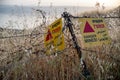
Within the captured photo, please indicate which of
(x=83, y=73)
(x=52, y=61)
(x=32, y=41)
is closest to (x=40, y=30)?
(x=32, y=41)

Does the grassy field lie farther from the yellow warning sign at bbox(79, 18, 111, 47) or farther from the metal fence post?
the yellow warning sign at bbox(79, 18, 111, 47)

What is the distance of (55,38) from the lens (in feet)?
11.1

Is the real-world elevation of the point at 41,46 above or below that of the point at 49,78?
above

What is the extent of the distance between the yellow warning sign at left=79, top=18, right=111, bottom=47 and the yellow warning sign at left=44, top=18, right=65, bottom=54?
8.5 inches

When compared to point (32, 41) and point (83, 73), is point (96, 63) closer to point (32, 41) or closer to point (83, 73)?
point (83, 73)

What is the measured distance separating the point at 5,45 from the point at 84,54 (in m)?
0.96

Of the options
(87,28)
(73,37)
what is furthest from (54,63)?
(87,28)

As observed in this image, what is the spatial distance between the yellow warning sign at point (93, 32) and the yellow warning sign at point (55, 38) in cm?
22

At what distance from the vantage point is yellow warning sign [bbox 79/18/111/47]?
3350mm

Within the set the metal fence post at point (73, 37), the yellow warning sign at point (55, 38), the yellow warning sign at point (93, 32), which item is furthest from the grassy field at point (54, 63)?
the yellow warning sign at point (93, 32)

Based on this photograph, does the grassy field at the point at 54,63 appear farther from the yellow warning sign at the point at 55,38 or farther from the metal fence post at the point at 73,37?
the yellow warning sign at the point at 55,38

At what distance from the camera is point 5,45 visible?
4.22 metres

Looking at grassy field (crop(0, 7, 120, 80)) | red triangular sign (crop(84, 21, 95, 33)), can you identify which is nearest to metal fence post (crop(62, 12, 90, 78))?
grassy field (crop(0, 7, 120, 80))

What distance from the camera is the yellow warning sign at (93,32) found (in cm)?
335
